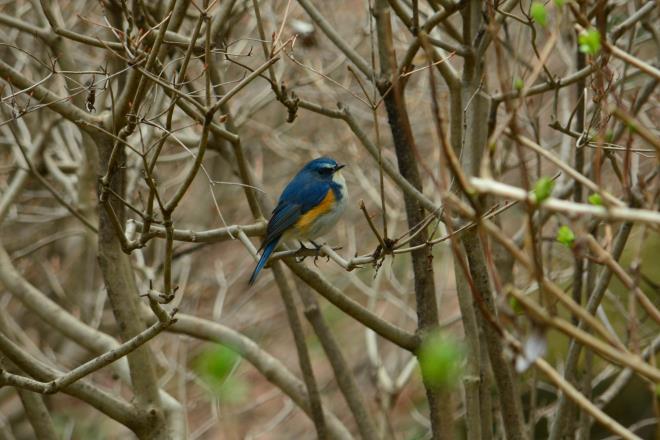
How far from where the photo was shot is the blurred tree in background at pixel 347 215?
8.59ft

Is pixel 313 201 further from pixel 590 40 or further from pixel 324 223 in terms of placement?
pixel 590 40

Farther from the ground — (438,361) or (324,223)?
(324,223)

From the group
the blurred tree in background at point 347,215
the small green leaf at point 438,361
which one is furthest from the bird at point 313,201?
the small green leaf at point 438,361

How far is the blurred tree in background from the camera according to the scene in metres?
2.62

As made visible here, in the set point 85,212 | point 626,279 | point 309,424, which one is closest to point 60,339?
point 309,424

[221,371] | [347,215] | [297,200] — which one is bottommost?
[221,371]

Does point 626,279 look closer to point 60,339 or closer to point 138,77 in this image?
point 138,77

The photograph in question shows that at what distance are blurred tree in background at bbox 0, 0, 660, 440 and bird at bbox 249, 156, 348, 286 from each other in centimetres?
44

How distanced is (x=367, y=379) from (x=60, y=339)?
129 inches

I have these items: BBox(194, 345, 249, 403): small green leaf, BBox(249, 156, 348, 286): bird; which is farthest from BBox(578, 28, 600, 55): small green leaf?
BBox(249, 156, 348, 286): bird

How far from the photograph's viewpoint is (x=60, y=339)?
33.0ft

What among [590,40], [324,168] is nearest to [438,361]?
[324,168]

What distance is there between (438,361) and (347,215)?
218 inches

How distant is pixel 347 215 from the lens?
10188mm
